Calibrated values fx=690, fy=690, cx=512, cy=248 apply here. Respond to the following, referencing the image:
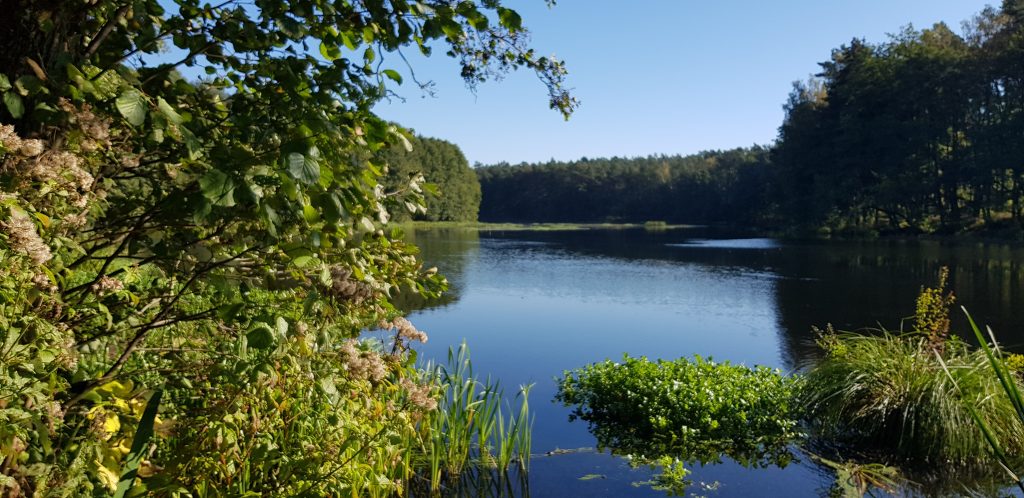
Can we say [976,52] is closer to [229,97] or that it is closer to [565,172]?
[229,97]

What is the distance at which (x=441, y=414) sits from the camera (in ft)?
20.2

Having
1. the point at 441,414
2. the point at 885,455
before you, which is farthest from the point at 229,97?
the point at 885,455

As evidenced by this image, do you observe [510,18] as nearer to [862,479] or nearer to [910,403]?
[862,479]

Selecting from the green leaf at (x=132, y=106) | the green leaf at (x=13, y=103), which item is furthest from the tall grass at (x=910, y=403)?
the green leaf at (x=13, y=103)

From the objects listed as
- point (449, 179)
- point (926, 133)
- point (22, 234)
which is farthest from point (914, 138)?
point (449, 179)

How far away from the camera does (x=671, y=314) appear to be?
17.6m

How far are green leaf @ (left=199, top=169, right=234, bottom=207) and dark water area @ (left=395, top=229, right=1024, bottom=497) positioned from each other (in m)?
4.73

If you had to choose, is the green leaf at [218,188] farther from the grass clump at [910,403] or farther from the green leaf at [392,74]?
the grass clump at [910,403]

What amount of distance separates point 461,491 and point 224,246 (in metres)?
3.65

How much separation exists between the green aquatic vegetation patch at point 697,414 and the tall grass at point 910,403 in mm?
456

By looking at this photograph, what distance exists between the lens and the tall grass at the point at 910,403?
→ 639cm

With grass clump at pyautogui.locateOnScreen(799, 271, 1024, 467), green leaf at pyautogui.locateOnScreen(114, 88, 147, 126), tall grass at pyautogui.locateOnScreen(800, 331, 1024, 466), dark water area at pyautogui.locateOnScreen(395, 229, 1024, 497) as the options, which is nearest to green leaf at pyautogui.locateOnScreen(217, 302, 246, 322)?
green leaf at pyautogui.locateOnScreen(114, 88, 147, 126)

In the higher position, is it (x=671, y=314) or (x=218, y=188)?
(x=218, y=188)

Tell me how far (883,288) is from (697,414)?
16.7 metres
